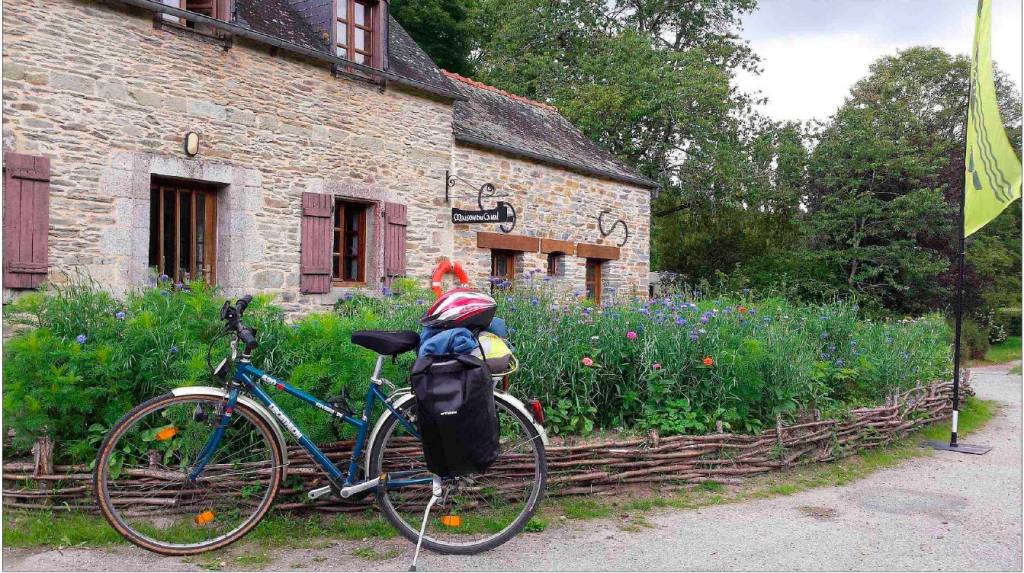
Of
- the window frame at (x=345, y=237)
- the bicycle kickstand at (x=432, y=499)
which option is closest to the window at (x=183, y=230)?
the window frame at (x=345, y=237)

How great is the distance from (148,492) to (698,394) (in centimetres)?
346

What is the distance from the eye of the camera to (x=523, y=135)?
42.7 ft

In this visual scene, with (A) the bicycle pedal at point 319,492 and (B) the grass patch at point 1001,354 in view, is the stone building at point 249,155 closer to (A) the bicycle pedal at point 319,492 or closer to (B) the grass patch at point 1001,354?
(A) the bicycle pedal at point 319,492

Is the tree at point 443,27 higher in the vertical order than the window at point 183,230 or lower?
higher

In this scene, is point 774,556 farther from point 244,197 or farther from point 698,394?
point 244,197

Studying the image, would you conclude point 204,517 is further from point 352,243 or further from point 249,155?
point 352,243

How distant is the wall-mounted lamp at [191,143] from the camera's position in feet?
25.5

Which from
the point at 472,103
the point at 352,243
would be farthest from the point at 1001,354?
the point at 352,243

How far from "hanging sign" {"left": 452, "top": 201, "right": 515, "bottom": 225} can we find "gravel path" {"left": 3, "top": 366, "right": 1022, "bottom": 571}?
20.5 ft

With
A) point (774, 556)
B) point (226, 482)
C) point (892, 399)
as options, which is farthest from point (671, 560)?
point (892, 399)

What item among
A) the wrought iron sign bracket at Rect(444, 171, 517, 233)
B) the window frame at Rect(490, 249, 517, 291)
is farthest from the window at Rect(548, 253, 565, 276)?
the wrought iron sign bracket at Rect(444, 171, 517, 233)

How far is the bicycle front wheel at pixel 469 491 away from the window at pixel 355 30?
278 inches

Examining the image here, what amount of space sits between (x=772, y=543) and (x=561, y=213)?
9.68m

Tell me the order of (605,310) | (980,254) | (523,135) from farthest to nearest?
1. (980,254)
2. (523,135)
3. (605,310)
